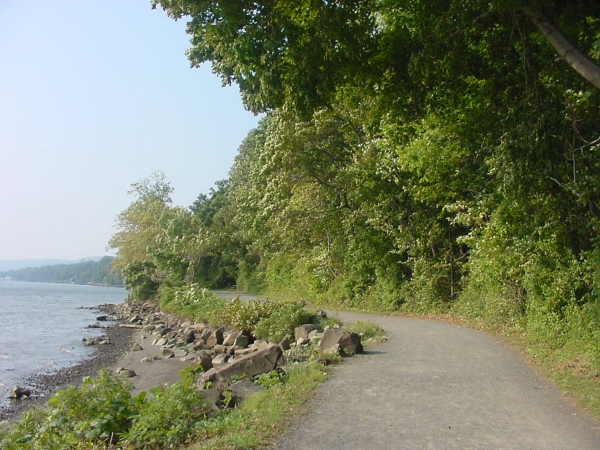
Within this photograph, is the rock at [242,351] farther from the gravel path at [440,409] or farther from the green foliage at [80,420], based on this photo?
the green foliage at [80,420]

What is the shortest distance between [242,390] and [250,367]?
160cm

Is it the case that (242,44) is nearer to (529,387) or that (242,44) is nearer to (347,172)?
(529,387)

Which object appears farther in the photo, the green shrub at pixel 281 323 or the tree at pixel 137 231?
the tree at pixel 137 231

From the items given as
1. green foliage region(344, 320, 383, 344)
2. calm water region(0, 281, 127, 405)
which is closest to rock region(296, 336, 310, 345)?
green foliage region(344, 320, 383, 344)

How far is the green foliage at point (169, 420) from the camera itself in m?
6.87

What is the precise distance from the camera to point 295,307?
1930 centimetres

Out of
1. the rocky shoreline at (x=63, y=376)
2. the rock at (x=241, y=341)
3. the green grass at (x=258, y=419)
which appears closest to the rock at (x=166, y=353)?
the rocky shoreline at (x=63, y=376)

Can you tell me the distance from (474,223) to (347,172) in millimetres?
7540

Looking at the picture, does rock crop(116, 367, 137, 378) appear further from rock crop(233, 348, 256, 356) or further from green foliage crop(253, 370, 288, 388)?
green foliage crop(253, 370, 288, 388)

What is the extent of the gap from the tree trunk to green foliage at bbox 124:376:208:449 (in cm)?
689

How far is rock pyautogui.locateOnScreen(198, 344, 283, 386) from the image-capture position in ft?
34.8

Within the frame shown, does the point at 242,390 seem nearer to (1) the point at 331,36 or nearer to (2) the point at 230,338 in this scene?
(1) the point at 331,36

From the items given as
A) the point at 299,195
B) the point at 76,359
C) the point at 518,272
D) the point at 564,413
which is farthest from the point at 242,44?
the point at 76,359

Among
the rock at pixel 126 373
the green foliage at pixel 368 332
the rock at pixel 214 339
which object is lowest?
the rock at pixel 126 373
